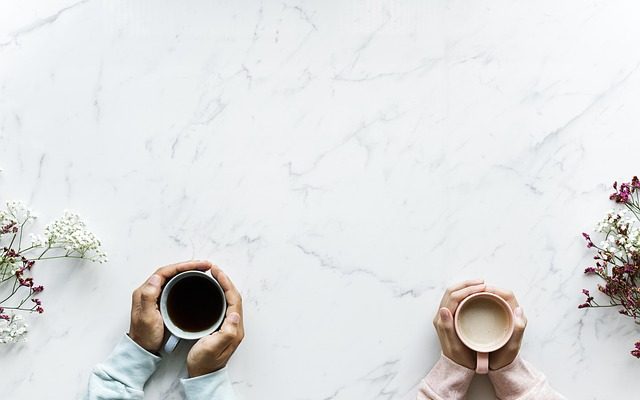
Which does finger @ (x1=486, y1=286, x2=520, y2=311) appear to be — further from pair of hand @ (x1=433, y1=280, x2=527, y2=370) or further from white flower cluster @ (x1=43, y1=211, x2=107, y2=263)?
white flower cluster @ (x1=43, y1=211, x2=107, y2=263)

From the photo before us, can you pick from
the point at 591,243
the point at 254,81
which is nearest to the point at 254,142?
the point at 254,81

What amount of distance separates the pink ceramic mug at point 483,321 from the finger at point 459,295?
11mm

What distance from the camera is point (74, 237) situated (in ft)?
5.04

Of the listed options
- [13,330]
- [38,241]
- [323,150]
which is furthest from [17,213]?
[323,150]

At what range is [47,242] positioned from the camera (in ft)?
5.07

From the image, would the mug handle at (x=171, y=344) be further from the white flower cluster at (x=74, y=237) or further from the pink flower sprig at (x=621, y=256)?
the pink flower sprig at (x=621, y=256)

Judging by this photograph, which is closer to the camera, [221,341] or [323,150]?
[221,341]

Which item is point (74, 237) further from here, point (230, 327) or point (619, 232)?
point (619, 232)

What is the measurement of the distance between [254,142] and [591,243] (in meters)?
0.69

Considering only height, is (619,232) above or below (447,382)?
above

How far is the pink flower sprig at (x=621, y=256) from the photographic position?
151cm

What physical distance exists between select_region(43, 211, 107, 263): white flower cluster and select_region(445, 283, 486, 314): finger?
684 millimetres

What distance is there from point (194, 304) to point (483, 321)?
0.56 m

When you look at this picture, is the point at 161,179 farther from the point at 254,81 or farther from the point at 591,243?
the point at 591,243
